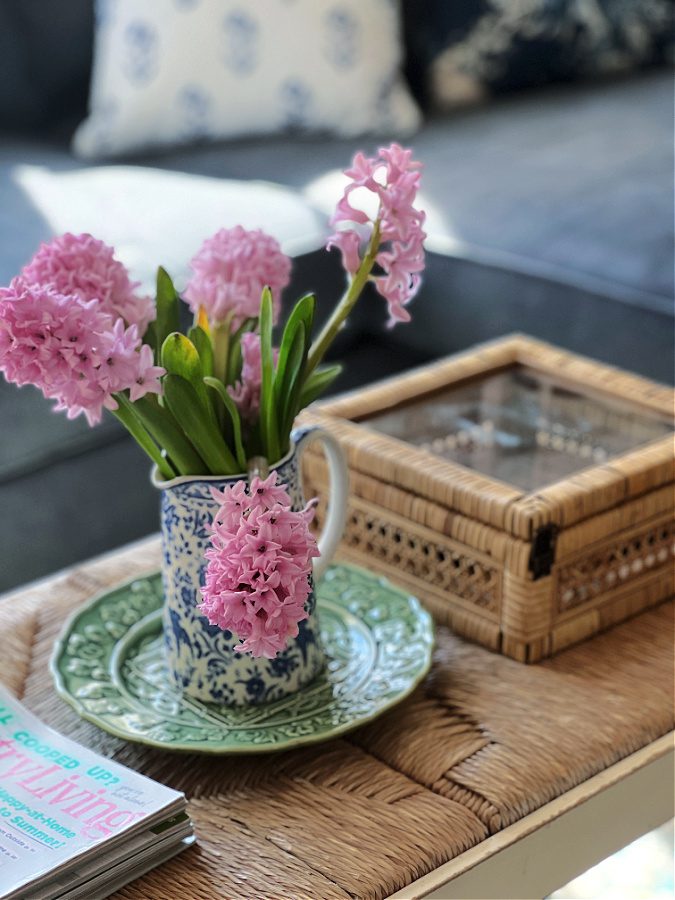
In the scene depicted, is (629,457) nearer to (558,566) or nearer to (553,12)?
(558,566)

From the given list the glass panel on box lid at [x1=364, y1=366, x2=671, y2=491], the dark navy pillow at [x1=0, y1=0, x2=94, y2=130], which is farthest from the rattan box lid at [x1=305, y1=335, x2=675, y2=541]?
the dark navy pillow at [x1=0, y1=0, x2=94, y2=130]

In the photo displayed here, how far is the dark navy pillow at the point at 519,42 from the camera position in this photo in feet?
7.30

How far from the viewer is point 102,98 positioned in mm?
2086

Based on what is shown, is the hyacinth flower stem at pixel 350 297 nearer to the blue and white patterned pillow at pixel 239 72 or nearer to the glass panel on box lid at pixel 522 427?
the glass panel on box lid at pixel 522 427

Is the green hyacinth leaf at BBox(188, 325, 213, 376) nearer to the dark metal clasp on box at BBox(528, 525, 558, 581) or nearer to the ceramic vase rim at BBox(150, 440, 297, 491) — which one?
the ceramic vase rim at BBox(150, 440, 297, 491)

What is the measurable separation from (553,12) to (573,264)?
34.1 inches

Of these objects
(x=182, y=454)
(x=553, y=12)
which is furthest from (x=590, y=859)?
(x=553, y=12)

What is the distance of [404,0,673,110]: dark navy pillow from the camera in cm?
223

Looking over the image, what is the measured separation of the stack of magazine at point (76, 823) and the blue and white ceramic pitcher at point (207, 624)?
0.32ft

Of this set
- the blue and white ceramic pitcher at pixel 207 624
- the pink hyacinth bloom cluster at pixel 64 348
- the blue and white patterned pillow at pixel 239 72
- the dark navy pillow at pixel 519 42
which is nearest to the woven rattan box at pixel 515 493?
the blue and white ceramic pitcher at pixel 207 624

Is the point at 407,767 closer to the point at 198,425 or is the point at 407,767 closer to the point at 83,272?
the point at 198,425

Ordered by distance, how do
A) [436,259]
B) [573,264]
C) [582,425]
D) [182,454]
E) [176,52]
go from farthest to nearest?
[176,52] < [436,259] < [573,264] < [582,425] < [182,454]

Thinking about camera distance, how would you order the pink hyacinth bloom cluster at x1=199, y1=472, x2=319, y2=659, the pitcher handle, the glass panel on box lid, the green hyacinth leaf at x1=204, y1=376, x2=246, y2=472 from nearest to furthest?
1. the pink hyacinth bloom cluster at x1=199, y1=472, x2=319, y2=659
2. the green hyacinth leaf at x1=204, y1=376, x2=246, y2=472
3. the pitcher handle
4. the glass panel on box lid

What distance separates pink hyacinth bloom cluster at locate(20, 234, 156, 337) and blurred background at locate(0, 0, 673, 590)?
654 millimetres
